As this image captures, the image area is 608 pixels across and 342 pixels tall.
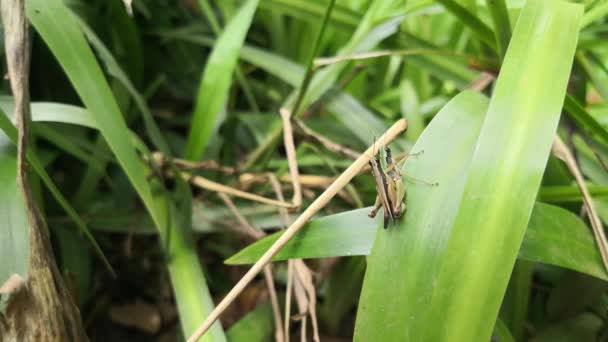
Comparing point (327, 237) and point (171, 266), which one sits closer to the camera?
point (327, 237)

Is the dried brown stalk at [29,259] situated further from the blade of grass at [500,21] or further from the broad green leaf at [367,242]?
the blade of grass at [500,21]

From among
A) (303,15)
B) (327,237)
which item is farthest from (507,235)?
(303,15)

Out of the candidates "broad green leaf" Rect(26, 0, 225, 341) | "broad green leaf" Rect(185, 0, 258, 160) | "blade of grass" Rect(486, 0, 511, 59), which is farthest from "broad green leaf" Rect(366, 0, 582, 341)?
"broad green leaf" Rect(185, 0, 258, 160)

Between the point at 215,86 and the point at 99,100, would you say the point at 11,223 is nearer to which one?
the point at 99,100

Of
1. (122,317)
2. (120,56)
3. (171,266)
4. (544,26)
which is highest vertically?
(120,56)

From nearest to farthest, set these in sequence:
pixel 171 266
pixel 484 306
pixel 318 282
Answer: pixel 484 306 → pixel 171 266 → pixel 318 282

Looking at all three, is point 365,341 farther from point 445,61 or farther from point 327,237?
point 445,61

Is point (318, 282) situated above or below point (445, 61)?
below
